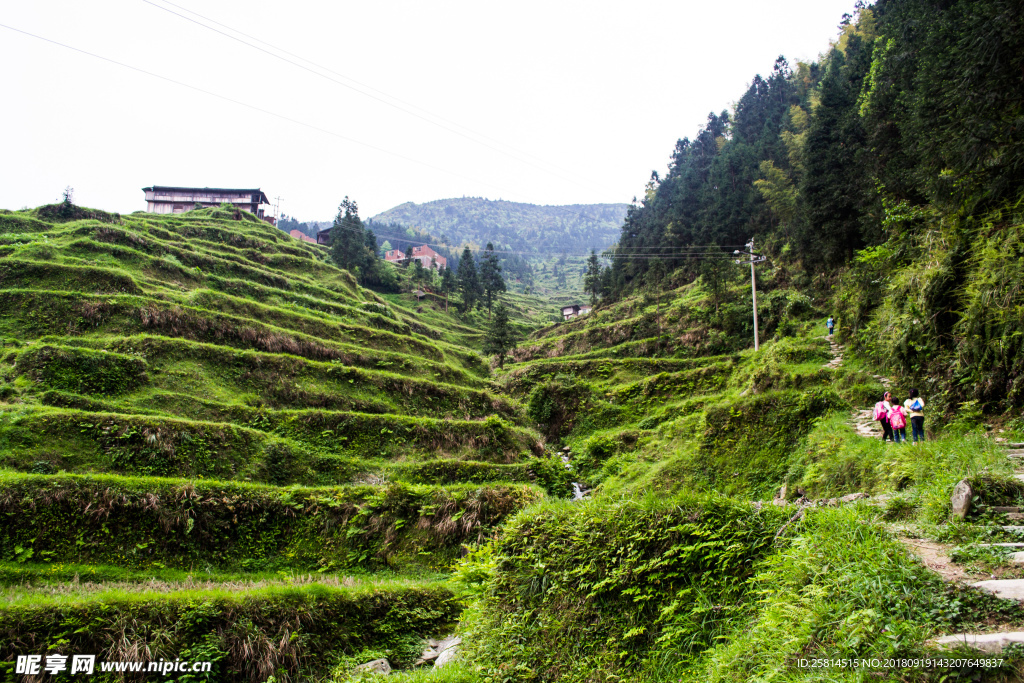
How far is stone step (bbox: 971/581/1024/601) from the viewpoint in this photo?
11.7 ft

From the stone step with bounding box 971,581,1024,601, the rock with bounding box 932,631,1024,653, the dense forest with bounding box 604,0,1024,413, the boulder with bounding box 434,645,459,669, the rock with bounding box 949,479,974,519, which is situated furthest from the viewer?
the dense forest with bounding box 604,0,1024,413

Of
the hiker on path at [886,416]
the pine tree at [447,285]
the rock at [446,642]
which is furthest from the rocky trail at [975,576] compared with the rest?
the pine tree at [447,285]

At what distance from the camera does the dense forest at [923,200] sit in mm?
11539

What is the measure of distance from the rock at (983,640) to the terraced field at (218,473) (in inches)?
352

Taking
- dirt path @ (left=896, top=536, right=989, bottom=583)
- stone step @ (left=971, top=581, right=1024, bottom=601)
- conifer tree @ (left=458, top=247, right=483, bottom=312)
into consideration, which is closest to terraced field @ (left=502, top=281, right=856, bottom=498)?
dirt path @ (left=896, top=536, right=989, bottom=583)

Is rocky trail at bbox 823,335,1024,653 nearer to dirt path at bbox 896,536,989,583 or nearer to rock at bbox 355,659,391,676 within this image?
dirt path at bbox 896,536,989,583

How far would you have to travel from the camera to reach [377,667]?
8.77m

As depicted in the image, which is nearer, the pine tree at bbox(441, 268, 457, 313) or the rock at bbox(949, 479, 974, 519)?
the rock at bbox(949, 479, 974, 519)

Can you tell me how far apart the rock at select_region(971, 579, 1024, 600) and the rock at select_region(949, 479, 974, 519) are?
2082 mm

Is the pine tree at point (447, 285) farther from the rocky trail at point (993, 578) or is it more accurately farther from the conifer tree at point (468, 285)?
the rocky trail at point (993, 578)

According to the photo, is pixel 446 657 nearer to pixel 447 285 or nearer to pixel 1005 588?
pixel 1005 588

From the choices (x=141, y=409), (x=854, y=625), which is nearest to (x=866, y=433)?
(x=854, y=625)

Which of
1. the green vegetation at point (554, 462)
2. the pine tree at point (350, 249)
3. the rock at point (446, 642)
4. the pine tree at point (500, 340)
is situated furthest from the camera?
the pine tree at point (350, 249)

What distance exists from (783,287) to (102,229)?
161 feet
